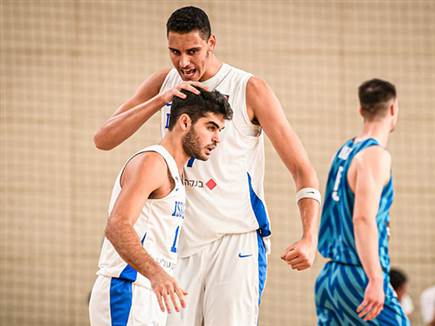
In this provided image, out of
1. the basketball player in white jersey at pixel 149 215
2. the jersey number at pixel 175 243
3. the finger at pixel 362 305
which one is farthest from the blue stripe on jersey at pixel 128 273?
the finger at pixel 362 305

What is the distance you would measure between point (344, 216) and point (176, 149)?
169 cm

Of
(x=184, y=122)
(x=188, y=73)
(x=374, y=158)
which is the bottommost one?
(x=374, y=158)

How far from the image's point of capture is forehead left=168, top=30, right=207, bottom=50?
4203 millimetres

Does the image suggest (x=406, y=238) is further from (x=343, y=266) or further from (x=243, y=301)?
(x=243, y=301)

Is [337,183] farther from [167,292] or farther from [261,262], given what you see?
[167,292]

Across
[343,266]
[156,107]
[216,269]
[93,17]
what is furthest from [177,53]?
[93,17]

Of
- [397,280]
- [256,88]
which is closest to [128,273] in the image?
[256,88]

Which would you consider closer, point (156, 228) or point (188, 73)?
point (156, 228)

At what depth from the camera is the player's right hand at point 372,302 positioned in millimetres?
4910

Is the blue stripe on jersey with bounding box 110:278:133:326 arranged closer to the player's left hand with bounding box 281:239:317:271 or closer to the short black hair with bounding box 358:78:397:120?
the player's left hand with bounding box 281:239:317:271

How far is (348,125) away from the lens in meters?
8.99

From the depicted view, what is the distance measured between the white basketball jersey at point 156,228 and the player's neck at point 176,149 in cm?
7

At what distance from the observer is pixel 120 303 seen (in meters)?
3.84

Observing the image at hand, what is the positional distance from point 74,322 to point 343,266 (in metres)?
4.26
